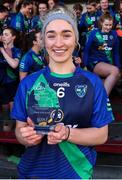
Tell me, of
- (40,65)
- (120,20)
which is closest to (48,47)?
(40,65)

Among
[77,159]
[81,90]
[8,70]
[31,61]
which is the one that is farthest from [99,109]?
[8,70]

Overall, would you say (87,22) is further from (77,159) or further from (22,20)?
(77,159)

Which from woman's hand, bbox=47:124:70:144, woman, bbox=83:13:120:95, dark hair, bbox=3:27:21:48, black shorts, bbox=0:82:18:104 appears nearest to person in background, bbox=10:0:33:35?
dark hair, bbox=3:27:21:48

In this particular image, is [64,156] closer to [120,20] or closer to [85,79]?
[85,79]

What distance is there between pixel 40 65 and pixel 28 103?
3061 mm

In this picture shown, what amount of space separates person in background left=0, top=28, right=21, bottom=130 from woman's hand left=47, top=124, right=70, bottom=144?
11.8ft

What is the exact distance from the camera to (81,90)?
1.98 metres

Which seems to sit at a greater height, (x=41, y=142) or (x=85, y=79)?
(x=85, y=79)

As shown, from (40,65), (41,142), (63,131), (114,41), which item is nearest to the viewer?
(63,131)

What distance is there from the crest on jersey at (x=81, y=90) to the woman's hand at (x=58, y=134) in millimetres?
212

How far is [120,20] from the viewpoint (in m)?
6.44

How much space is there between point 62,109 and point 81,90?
13 cm

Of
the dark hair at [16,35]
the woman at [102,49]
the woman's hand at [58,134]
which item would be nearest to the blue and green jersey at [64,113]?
the woman's hand at [58,134]

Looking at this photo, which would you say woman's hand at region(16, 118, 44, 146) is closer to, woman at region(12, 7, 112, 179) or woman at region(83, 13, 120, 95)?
woman at region(12, 7, 112, 179)
